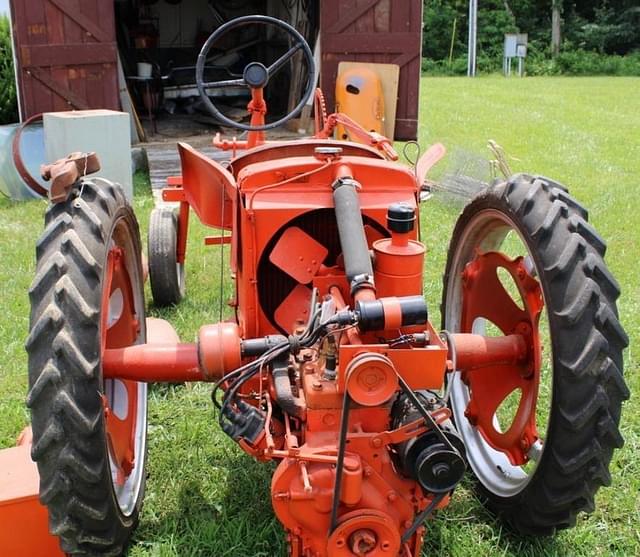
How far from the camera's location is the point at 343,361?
1.96 m

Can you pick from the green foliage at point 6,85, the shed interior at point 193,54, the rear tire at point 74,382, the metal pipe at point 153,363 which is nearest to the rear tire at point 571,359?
the metal pipe at point 153,363

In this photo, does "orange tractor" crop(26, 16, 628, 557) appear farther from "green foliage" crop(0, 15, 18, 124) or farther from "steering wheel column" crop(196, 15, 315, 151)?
"green foliage" crop(0, 15, 18, 124)

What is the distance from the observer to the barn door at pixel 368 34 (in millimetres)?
9047

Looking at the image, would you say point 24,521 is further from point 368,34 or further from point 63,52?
point 368,34

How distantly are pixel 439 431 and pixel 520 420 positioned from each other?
2.26 ft

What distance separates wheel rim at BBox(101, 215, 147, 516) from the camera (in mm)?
2592


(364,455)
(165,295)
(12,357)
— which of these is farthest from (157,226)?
(364,455)

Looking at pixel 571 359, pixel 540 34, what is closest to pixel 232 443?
pixel 571 359

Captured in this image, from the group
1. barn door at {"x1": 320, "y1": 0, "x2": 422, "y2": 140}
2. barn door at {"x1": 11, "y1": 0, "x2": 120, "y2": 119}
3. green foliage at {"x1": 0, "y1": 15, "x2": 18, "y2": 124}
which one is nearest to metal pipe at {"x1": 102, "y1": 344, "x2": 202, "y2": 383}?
barn door at {"x1": 11, "y1": 0, "x2": 120, "y2": 119}

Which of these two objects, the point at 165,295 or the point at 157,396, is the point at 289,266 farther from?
the point at 165,295

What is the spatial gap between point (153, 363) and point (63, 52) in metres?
6.99

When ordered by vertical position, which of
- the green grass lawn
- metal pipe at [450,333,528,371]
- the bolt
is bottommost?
the green grass lawn

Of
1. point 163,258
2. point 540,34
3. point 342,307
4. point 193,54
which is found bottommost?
point 540,34

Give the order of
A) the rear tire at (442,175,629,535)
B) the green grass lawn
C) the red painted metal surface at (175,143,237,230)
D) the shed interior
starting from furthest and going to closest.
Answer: the shed interior < the red painted metal surface at (175,143,237,230) < the green grass lawn < the rear tire at (442,175,629,535)
